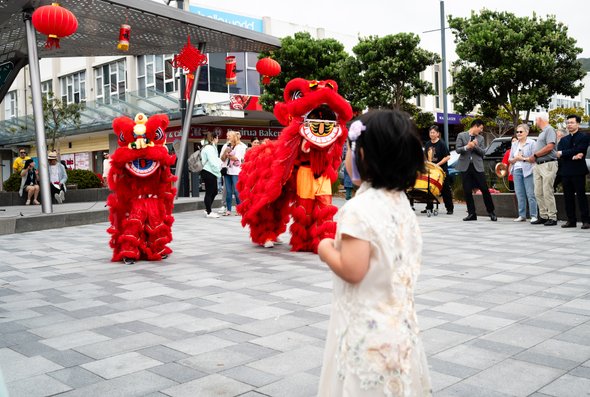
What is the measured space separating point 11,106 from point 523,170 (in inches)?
1609

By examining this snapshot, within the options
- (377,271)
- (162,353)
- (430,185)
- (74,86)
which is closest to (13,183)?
(430,185)

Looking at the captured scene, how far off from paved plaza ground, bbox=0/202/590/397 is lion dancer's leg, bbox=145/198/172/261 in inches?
8.9

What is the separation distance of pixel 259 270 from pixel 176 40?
29.0ft

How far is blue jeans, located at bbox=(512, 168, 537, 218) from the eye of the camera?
10.1 metres

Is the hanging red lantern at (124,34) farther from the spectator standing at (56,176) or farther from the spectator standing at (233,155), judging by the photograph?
the spectator standing at (56,176)

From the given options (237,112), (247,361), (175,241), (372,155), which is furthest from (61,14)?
(237,112)

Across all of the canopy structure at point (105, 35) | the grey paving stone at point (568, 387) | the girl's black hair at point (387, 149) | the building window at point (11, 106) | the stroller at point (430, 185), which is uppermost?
the building window at point (11, 106)

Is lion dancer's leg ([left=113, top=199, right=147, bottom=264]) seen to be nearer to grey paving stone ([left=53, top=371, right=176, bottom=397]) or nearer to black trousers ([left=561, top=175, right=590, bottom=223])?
grey paving stone ([left=53, top=371, right=176, bottom=397])

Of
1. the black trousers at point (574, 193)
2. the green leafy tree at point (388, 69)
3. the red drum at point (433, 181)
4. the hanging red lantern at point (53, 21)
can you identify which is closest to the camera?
the black trousers at point (574, 193)

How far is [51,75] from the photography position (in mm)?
37812

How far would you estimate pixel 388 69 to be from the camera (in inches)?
920

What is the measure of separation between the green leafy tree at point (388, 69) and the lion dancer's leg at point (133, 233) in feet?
57.8

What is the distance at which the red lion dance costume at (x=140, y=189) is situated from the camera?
264 inches

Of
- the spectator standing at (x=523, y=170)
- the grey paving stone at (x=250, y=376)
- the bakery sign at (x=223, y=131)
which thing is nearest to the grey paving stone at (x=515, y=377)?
the grey paving stone at (x=250, y=376)
